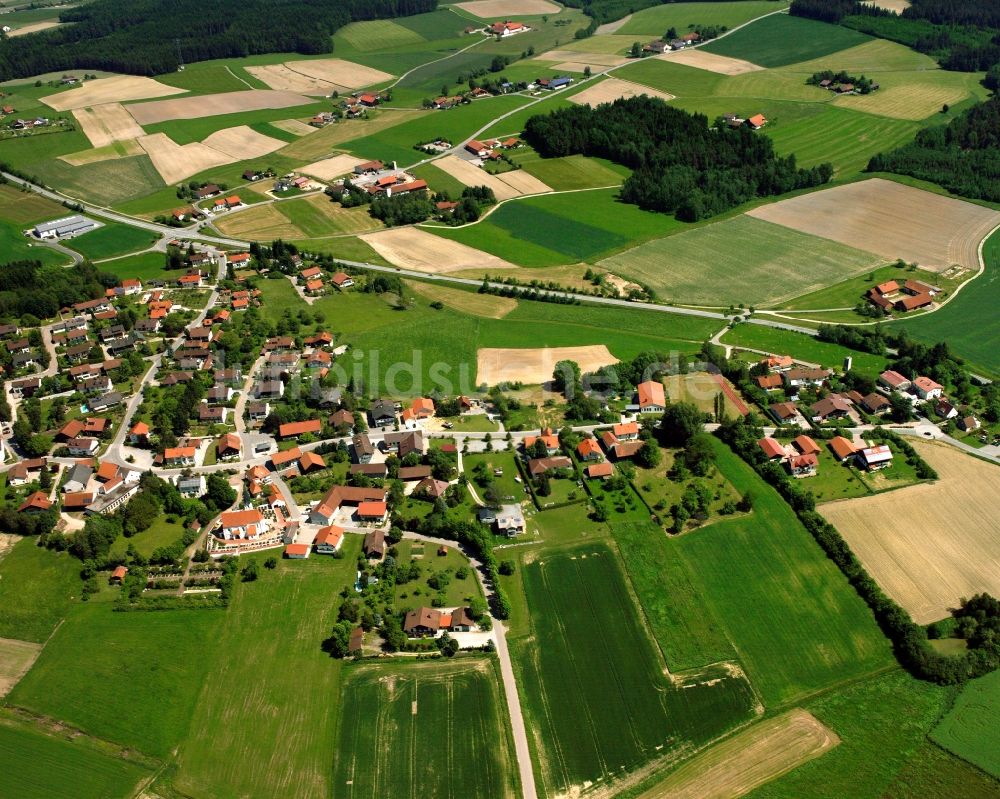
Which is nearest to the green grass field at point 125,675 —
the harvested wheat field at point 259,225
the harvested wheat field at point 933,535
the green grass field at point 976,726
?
the green grass field at point 976,726

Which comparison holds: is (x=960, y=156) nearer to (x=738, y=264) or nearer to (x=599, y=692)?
(x=738, y=264)

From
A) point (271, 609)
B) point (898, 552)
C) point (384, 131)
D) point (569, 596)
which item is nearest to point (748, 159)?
point (384, 131)

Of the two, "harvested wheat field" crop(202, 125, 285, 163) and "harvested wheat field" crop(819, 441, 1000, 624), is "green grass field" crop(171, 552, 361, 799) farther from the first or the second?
"harvested wheat field" crop(202, 125, 285, 163)

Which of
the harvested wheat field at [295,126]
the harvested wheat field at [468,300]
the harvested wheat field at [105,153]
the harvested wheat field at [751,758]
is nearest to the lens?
the harvested wheat field at [751,758]

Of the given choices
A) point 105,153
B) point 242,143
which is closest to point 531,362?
point 242,143

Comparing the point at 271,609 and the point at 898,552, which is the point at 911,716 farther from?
the point at 271,609

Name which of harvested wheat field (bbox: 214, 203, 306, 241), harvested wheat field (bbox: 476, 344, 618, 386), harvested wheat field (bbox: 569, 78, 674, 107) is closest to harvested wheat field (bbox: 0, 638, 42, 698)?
harvested wheat field (bbox: 476, 344, 618, 386)

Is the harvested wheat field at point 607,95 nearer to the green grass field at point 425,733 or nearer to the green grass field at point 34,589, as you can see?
the green grass field at point 34,589
